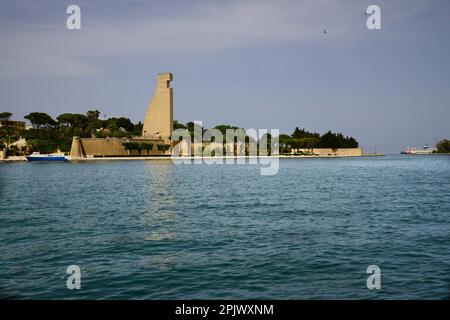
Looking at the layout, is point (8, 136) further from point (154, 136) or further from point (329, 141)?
point (329, 141)

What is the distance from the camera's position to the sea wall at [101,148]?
13238cm

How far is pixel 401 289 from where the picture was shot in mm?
10539

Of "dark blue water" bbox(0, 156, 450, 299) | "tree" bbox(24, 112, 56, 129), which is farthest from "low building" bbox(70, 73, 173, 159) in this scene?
"dark blue water" bbox(0, 156, 450, 299)

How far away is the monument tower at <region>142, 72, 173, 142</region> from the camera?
496 ft

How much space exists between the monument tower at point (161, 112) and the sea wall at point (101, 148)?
4615 mm

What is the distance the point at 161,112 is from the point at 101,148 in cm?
2391

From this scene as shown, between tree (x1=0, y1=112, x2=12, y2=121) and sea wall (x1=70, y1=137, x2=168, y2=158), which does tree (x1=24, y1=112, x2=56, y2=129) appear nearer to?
tree (x1=0, y1=112, x2=12, y2=121)
